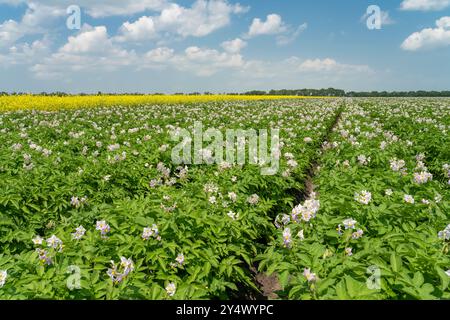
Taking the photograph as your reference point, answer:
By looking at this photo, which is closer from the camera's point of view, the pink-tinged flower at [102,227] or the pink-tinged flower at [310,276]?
the pink-tinged flower at [310,276]

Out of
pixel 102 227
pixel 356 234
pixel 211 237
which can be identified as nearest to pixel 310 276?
pixel 356 234

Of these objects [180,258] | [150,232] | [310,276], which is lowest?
[180,258]

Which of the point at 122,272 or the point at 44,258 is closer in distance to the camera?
the point at 122,272

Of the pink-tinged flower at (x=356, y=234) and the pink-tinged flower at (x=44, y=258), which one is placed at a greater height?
the pink-tinged flower at (x=356, y=234)

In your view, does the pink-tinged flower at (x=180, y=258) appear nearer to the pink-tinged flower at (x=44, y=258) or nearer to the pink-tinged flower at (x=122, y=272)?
the pink-tinged flower at (x=122, y=272)

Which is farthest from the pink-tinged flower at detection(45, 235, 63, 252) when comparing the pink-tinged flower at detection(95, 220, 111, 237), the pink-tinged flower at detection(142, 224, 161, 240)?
the pink-tinged flower at detection(142, 224, 161, 240)

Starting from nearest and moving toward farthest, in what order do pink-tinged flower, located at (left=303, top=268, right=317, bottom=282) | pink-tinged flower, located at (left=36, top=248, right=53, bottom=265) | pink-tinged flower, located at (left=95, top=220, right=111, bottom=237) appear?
1. pink-tinged flower, located at (left=303, top=268, right=317, bottom=282)
2. pink-tinged flower, located at (left=36, top=248, right=53, bottom=265)
3. pink-tinged flower, located at (left=95, top=220, right=111, bottom=237)

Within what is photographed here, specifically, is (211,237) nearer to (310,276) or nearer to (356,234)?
(310,276)

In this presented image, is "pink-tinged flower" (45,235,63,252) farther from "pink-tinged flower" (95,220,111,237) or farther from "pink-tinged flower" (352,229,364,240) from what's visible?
"pink-tinged flower" (352,229,364,240)

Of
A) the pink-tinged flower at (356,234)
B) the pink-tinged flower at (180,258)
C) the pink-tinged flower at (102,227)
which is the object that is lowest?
the pink-tinged flower at (180,258)

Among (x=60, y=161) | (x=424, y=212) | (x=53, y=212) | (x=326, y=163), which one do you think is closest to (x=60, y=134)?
(x=60, y=161)

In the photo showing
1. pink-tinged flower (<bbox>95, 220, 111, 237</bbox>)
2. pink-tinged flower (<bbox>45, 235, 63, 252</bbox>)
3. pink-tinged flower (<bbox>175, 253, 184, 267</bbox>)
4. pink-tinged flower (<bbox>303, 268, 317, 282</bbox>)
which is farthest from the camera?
pink-tinged flower (<bbox>95, 220, 111, 237</bbox>)

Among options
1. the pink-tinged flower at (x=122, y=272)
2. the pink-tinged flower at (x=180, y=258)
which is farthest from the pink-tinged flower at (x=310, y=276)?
the pink-tinged flower at (x=122, y=272)
